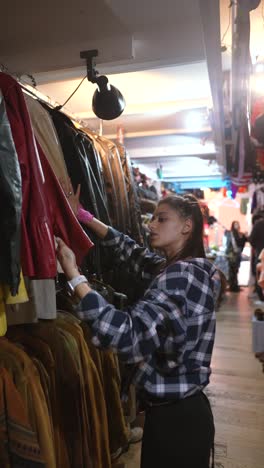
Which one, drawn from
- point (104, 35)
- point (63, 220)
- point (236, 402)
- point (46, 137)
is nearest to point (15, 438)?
point (63, 220)

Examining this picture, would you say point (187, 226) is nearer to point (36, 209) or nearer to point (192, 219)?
point (192, 219)

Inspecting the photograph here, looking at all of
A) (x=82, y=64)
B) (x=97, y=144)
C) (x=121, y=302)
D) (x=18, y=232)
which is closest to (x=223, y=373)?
(x=121, y=302)

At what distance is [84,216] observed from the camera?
72.8 inches

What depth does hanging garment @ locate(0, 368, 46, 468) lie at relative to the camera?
4.00 feet

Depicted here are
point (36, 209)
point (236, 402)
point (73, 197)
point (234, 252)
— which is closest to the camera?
point (36, 209)

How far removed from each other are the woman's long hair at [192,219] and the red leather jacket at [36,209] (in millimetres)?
428

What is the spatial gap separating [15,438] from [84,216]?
3.18 ft

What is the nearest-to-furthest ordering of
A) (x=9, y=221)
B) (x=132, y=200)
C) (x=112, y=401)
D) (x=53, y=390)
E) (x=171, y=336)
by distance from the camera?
(x=9, y=221) → (x=171, y=336) → (x=53, y=390) → (x=112, y=401) → (x=132, y=200)

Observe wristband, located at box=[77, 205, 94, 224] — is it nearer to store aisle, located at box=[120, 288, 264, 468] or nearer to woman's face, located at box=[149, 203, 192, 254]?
woman's face, located at box=[149, 203, 192, 254]

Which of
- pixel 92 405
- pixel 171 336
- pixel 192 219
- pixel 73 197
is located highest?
pixel 73 197

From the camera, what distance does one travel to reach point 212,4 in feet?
5.39

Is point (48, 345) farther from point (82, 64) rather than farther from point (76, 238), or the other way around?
point (82, 64)

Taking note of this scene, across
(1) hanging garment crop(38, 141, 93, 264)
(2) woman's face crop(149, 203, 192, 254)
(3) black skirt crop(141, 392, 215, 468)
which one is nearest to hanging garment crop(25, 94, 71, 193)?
(1) hanging garment crop(38, 141, 93, 264)

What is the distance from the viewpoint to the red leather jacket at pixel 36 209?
1141 millimetres
